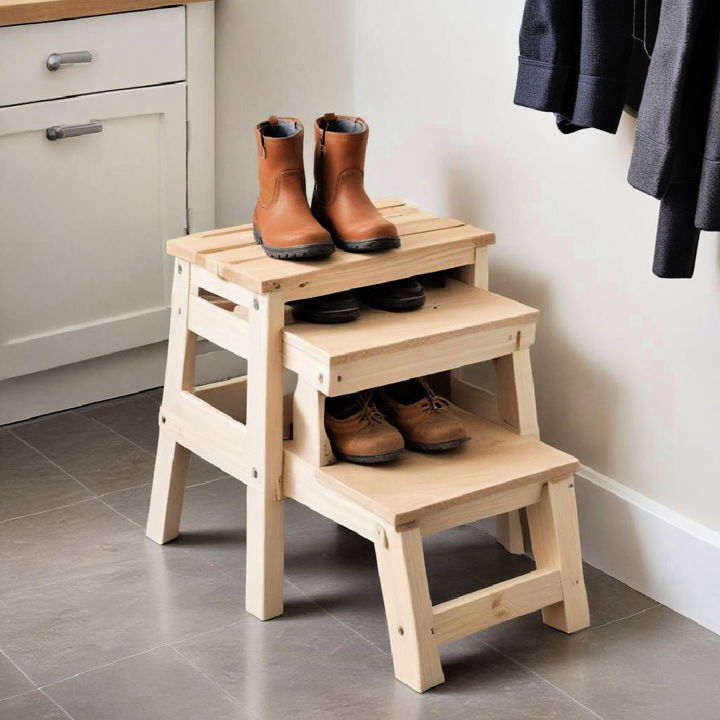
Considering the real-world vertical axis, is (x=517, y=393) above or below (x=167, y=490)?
above

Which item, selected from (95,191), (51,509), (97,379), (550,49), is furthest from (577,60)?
(97,379)

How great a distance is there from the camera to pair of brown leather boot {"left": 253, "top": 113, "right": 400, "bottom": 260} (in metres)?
1.90

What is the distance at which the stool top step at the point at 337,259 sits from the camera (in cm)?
185

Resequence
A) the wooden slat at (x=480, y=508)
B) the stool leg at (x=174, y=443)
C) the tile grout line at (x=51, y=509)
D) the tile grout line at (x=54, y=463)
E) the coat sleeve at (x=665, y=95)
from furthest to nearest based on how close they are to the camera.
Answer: the tile grout line at (x=54, y=463) < the tile grout line at (x=51, y=509) < the stool leg at (x=174, y=443) < the wooden slat at (x=480, y=508) < the coat sleeve at (x=665, y=95)

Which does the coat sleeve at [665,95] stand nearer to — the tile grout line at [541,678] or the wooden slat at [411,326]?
the wooden slat at [411,326]

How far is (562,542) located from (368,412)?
1.12 ft

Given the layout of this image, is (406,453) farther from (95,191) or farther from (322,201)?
(95,191)

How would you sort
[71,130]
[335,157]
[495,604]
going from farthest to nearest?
[71,130] → [335,157] → [495,604]

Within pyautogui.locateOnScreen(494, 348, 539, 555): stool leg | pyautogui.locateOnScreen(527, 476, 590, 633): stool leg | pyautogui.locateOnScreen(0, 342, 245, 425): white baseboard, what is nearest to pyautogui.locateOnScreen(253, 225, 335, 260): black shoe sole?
pyautogui.locateOnScreen(494, 348, 539, 555): stool leg

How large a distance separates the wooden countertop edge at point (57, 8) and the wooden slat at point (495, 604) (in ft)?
4.11

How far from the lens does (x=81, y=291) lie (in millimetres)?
2525

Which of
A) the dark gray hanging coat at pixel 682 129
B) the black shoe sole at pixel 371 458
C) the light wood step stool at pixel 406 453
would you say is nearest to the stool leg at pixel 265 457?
the light wood step stool at pixel 406 453

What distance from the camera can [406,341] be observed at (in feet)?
6.03

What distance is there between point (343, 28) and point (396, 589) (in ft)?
3.97
